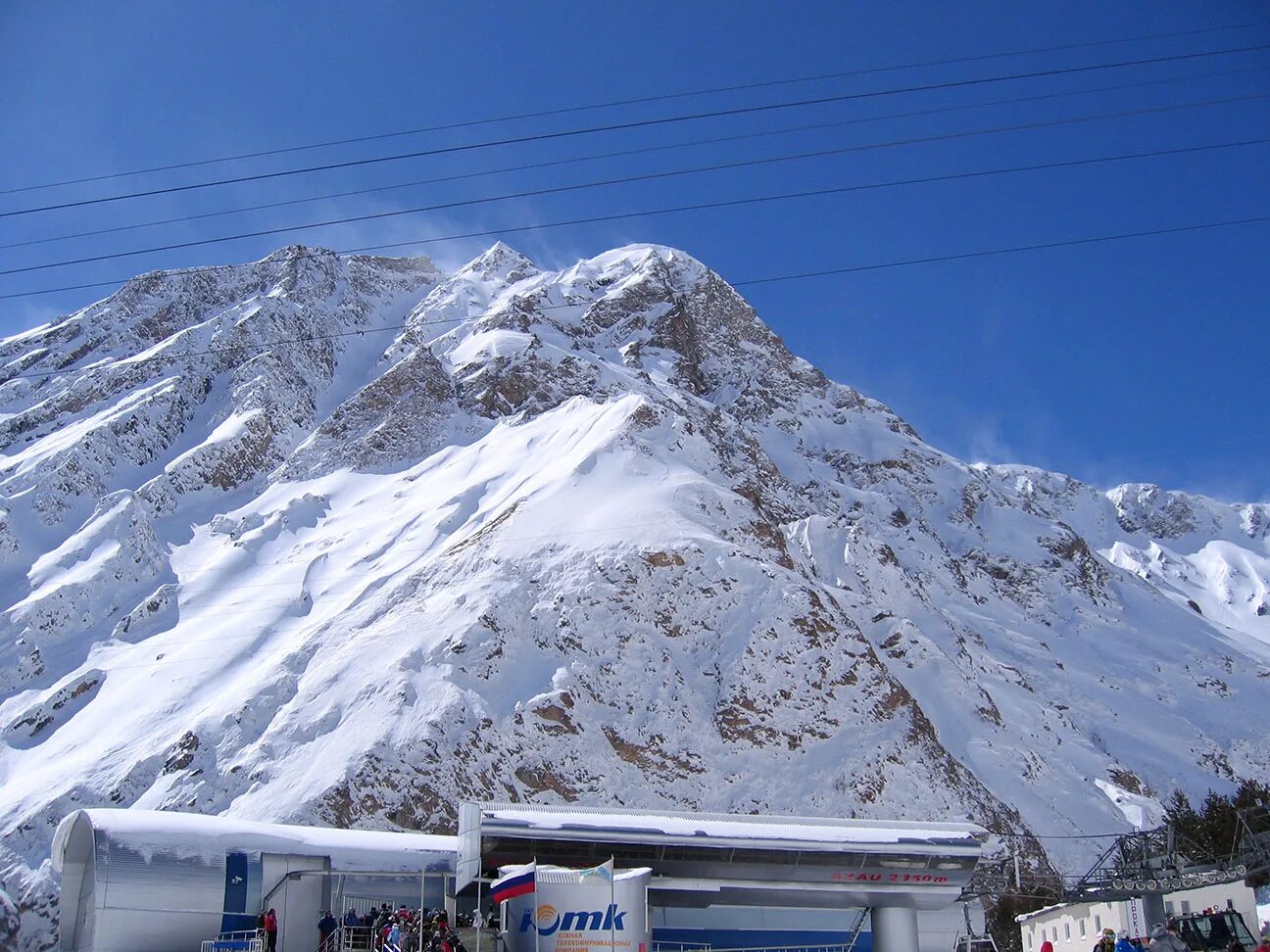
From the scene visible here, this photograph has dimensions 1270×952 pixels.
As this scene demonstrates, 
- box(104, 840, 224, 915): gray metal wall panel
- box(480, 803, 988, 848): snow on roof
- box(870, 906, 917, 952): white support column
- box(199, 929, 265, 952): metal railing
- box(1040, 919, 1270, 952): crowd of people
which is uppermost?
box(480, 803, 988, 848): snow on roof

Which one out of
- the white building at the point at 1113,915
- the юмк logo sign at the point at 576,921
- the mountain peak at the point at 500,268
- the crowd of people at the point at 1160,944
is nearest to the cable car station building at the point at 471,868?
the юмк logo sign at the point at 576,921

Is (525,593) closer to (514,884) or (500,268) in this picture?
(514,884)

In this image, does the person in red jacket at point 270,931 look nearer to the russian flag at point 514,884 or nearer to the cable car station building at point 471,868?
the cable car station building at point 471,868

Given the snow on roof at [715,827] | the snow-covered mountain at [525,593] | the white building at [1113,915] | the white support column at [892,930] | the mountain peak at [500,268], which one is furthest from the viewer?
the mountain peak at [500,268]

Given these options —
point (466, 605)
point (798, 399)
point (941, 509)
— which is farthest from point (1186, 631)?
point (466, 605)

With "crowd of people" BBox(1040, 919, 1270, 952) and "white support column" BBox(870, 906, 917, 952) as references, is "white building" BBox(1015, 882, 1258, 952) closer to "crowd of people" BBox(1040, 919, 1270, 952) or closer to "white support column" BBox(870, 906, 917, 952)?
"white support column" BBox(870, 906, 917, 952)

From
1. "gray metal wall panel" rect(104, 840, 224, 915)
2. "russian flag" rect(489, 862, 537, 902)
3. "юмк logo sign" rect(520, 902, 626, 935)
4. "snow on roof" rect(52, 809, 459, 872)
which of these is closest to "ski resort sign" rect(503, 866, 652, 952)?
"юмк logo sign" rect(520, 902, 626, 935)

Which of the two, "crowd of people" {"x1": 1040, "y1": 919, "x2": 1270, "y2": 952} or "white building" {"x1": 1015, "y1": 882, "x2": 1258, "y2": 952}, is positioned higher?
"white building" {"x1": 1015, "y1": 882, "x2": 1258, "y2": 952}
